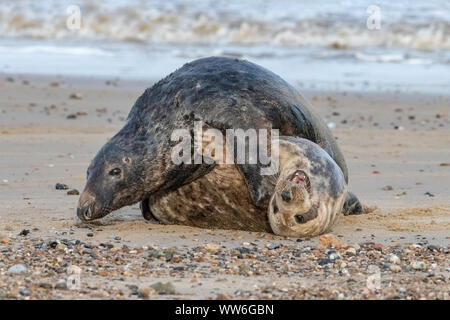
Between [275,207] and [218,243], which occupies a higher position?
[275,207]

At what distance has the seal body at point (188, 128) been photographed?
639cm

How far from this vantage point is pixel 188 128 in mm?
6438

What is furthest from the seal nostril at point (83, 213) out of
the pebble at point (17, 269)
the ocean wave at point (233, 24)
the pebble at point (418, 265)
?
the ocean wave at point (233, 24)

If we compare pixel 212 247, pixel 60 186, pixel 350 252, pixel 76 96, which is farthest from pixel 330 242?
Result: pixel 76 96

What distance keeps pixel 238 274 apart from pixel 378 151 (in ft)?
19.5

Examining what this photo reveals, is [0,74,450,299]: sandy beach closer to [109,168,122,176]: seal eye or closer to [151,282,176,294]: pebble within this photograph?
[151,282,176,294]: pebble

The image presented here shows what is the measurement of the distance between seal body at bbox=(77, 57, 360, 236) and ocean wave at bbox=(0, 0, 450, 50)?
1680cm

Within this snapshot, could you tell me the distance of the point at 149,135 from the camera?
6500 mm

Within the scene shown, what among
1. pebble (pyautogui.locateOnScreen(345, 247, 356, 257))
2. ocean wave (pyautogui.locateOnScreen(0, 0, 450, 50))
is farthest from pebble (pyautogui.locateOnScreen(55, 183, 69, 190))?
ocean wave (pyautogui.locateOnScreen(0, 0, 450, 50))

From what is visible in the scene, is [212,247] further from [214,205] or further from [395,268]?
[395,268]

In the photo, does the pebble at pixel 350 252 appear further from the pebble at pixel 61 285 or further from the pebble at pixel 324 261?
the pebble at pixel 61 285

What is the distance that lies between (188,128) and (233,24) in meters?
19.2

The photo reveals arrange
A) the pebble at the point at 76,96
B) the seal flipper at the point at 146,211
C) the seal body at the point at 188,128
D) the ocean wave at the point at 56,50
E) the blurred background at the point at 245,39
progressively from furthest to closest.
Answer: the ocean wave at the point at 56,50 < the blurred background at the point at 245,39 < the pebble at the point at 76,96 < the seal flipper at the point at 146,211 < the seal body at the point at 188,128

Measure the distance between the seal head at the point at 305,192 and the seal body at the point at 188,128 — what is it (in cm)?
21
